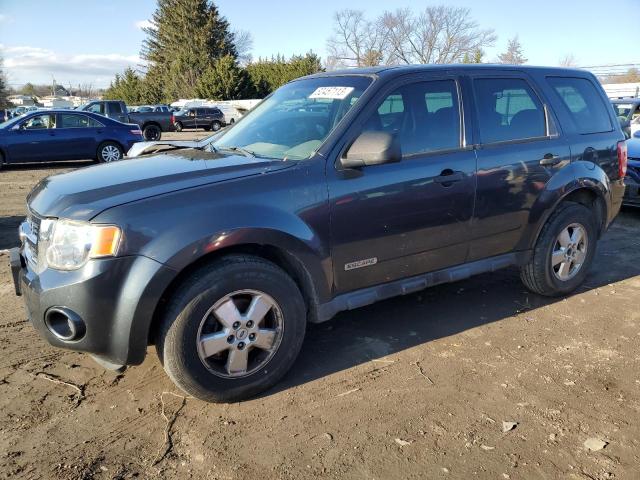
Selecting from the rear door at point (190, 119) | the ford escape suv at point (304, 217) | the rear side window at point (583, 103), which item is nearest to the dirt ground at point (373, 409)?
the ford escape suv at point (304, 217)

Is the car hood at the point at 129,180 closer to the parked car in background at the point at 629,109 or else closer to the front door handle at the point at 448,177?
the front door handle at the point at 448,177

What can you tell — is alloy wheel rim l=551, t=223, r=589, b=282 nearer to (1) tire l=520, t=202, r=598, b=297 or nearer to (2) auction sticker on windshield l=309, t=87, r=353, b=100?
(1) tire l=520, t=202, r=598, b=297

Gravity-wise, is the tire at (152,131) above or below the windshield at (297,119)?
below

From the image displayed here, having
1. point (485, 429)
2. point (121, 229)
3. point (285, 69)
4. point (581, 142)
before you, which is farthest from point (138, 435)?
point (285, 69)

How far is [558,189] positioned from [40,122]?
42.4ft

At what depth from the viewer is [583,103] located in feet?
15.1

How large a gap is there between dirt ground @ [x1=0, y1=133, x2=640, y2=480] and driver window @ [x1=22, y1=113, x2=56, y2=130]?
10.7 m

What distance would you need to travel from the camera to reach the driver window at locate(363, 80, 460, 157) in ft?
11.4

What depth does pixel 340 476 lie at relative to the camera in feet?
7.95

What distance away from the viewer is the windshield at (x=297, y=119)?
11.1 feet

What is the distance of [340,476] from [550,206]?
2.85 m

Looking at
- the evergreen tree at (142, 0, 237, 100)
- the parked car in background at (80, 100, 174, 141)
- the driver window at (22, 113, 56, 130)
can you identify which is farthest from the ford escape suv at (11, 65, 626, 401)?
the evergreen tree at (142, 0, 237, 100)

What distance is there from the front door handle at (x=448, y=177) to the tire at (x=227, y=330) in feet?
4.17

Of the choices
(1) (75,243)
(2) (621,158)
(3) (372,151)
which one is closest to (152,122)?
(2) (621,158)
